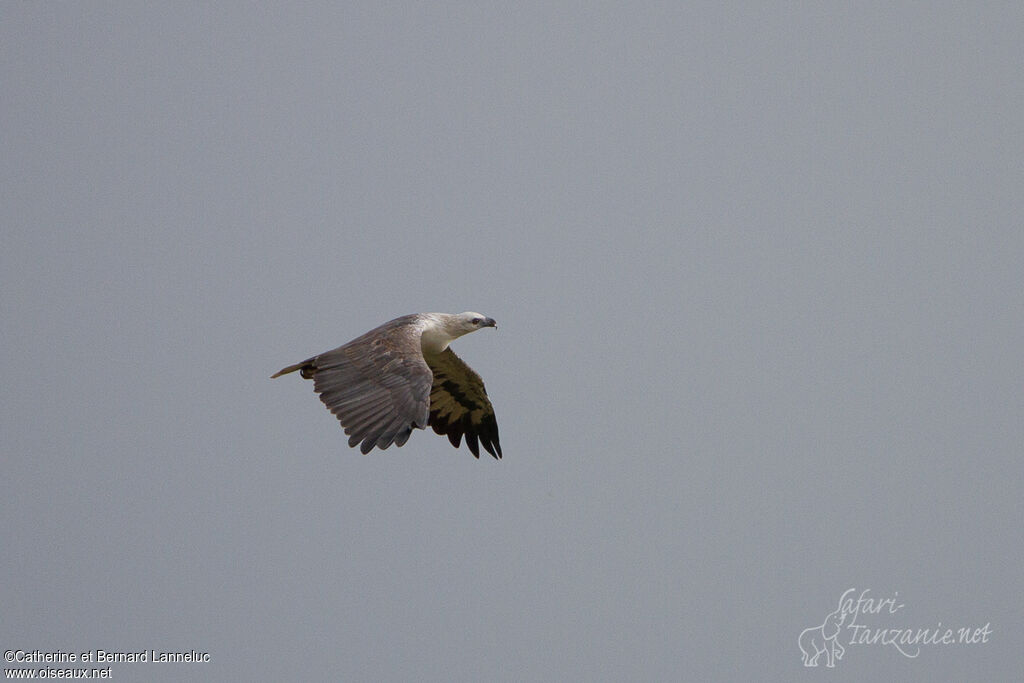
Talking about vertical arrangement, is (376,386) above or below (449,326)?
below

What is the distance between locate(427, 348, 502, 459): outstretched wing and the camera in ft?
51.7

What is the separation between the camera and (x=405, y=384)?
41.8 ft

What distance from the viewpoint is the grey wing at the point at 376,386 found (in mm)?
12117

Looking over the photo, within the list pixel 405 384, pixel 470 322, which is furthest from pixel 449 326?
pixel 405 384

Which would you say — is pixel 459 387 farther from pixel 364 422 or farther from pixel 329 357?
pixel 364 422

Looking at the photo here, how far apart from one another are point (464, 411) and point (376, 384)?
11.0ft

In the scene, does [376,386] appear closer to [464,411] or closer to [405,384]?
[405,384]

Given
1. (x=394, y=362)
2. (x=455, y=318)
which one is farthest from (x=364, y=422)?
(x=455, y=318)

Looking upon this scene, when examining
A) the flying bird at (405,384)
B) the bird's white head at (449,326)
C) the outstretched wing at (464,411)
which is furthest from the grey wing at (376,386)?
the outstretched wing at (464,411)

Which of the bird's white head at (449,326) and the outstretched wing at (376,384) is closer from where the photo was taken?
the outstretched wing at (376,384)

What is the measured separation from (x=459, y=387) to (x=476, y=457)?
939 millimetres

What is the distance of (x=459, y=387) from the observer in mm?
15805

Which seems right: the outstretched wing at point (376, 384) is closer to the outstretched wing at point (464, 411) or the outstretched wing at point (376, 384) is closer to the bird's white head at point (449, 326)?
the bird's white head at point (449, 326)

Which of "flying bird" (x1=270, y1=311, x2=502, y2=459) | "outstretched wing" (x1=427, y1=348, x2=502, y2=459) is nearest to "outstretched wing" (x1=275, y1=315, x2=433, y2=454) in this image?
"flying bird" (x1=270, y1=311, x2=502, y2=459)
